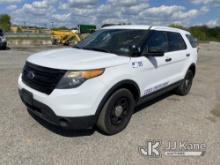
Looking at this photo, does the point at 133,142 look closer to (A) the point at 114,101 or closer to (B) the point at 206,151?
(A) the point at 114,101

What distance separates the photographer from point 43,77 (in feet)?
11.7

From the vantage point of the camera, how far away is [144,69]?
4.36 m

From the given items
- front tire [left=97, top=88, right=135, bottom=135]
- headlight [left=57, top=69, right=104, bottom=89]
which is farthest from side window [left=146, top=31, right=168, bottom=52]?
headlight [left=57, top=69, right=104, bottom=89]

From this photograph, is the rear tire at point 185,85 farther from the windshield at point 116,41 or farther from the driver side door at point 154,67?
the windshield at point 116,41

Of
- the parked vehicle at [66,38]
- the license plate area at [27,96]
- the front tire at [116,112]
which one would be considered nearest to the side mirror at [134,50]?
the front tire at [116,112]

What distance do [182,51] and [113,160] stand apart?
11.9 ft

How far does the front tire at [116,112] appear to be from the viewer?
149 inches

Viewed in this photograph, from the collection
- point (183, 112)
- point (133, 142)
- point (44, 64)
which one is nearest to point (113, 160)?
point (133, 142)

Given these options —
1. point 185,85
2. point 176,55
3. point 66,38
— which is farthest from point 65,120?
point 66,38

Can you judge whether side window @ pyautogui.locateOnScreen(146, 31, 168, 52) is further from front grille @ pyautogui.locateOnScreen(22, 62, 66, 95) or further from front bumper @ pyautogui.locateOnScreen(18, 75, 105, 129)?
front grille @ pyautogui.locateOnScreen(22, 62, 66, 95)

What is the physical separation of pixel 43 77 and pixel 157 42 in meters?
2.44

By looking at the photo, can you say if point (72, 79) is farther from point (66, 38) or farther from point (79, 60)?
point (66, 38)

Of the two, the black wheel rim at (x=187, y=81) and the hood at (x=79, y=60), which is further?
the black wheel rim at (x=187, y=81)

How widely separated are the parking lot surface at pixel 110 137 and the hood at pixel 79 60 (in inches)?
46.6
